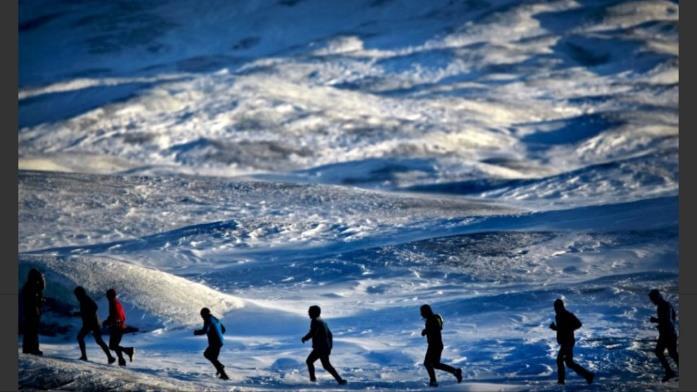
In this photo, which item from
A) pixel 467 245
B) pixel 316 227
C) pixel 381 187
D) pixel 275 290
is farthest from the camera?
pixel 381 187

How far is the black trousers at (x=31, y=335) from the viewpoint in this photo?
460 inches

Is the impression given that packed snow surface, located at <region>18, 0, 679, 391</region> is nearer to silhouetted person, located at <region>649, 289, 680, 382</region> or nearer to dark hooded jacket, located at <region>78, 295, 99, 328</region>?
silhouetted person, located at <region>649, 289, 680, 382</region>

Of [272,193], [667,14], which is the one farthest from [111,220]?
[667,14]

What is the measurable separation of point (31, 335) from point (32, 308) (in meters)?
0.35

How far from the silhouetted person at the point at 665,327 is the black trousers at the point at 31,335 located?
6.89 metres

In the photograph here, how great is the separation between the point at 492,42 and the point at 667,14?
12.6 meters

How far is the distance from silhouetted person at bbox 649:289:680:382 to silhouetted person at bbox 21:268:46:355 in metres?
6.84

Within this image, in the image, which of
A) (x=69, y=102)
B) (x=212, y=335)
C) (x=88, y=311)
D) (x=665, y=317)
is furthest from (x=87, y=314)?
(x=69, y=102)

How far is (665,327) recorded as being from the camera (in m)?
11.1

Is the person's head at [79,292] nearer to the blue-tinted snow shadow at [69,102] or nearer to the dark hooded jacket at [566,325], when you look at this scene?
the dark hooded jacket at [566,325]

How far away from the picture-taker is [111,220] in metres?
27.3

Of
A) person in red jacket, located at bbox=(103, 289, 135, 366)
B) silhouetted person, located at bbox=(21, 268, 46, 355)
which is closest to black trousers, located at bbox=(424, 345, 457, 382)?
person in red jacket, located at bbox=(103, 289, 135, 366)

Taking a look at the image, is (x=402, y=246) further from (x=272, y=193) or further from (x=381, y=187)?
(x=381, y=187)

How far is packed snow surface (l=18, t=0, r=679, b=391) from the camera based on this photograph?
46.3ft
